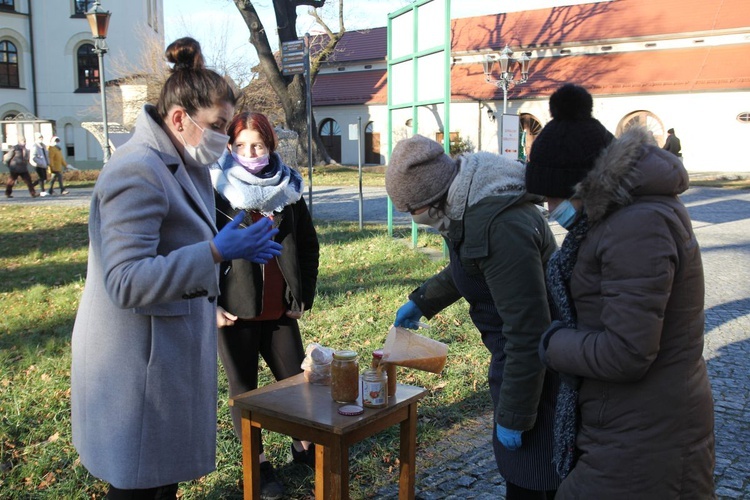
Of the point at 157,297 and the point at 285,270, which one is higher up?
the point at 157,297

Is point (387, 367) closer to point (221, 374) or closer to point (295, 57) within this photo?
point (221, 374)

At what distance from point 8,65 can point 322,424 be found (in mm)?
40422

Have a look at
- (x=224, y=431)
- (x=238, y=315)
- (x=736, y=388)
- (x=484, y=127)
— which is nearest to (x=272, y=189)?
(x=238, y=315)

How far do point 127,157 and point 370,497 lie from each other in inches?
87.4

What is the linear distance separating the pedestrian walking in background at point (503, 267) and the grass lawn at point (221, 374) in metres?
1.45

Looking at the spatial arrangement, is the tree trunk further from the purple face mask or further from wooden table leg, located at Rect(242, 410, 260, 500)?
wooden table leg, located at Rect(242, 410, 260, 500)

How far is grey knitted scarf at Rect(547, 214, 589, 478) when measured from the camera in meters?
1.95

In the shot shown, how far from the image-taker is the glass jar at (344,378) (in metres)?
2.71

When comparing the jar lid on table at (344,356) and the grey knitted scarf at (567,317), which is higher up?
the grey knitted scarf at (567,317)

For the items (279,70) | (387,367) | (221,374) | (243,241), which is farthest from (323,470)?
(279,70)

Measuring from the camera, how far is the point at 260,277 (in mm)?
3410

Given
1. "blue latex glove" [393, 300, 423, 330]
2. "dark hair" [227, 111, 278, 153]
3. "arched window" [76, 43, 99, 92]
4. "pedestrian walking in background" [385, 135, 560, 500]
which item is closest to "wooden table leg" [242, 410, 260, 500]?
"blue latex glove" [393, 300, 423, 330]

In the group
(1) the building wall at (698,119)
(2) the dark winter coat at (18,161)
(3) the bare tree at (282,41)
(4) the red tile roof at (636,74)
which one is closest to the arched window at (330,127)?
(4) the red tile roof at (636,74)

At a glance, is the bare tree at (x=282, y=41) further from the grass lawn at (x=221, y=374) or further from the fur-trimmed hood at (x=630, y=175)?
the fur-trimmed hood at (x=630, y=175)
